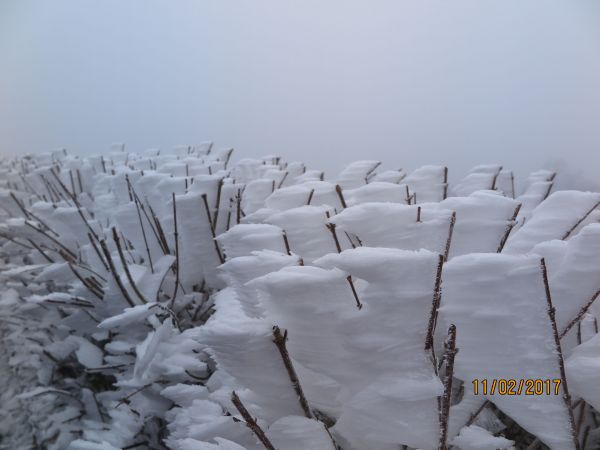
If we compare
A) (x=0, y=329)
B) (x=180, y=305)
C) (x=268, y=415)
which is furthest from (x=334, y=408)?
(x=0, y=329)

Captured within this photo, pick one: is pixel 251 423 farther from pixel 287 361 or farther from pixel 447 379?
pixel 447 379

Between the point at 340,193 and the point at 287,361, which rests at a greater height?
the point at 340,193

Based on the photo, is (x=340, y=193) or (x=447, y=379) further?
(x=340, y=193)

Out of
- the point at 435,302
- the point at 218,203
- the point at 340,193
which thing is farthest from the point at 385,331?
the point at 218,203

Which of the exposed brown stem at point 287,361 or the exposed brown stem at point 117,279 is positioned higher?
the exposed brown stem at point 287,361

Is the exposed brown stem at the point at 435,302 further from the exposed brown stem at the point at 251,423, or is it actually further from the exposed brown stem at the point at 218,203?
the exposed brown stem at the point at 218,203

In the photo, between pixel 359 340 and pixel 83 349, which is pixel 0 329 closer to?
pixel 83 349

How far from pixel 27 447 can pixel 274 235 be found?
1713mm

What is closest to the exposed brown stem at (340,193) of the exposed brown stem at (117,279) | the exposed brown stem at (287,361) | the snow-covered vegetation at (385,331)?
the snow-covered vegetation at (385,331)
